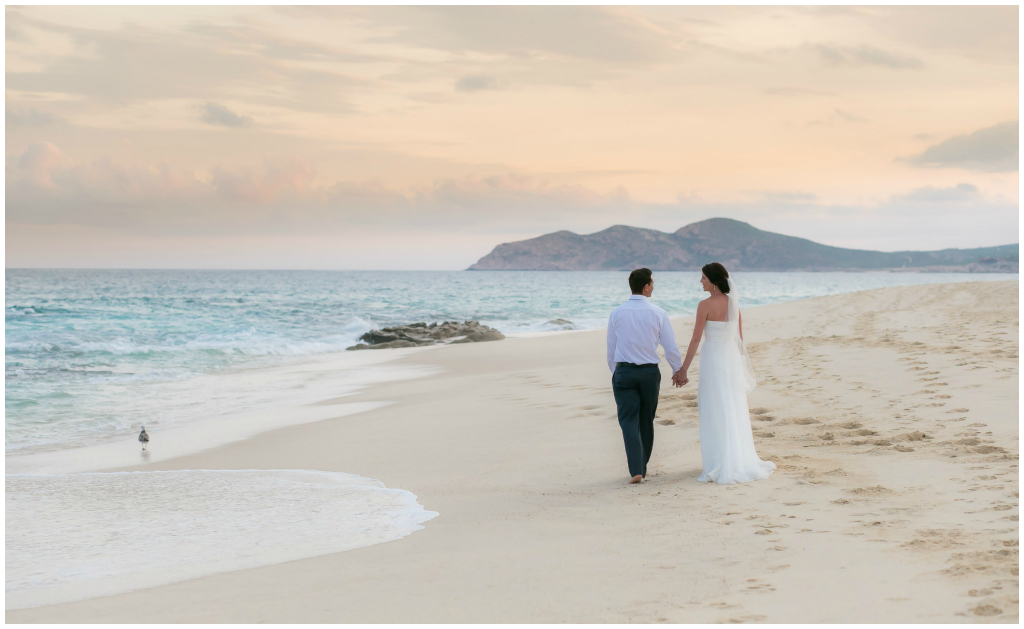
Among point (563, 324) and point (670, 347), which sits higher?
point (670, 347)

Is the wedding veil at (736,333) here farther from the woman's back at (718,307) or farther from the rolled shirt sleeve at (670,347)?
the rolled shirt sleeve at (670,347)

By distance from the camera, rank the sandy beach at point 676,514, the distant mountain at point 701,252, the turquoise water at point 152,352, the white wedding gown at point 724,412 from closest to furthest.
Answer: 1. the sandy beach at point 676,514
2. the white wedding gown at point 724,412
3. the turquoise water at point 152,352
4. the distant mountain at point 701,252

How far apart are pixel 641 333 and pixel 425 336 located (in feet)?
60.7

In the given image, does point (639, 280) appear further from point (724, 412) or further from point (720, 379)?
point (724, 412)

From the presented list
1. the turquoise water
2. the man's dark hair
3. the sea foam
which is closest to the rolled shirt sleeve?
the man's dark hair

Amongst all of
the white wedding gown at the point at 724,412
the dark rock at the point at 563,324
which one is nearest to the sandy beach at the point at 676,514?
the white wedding gown at the point at 724,412

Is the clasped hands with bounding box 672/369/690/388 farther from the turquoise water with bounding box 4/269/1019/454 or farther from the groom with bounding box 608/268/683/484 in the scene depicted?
the turquoise water with bounding box 4/269/1019/454

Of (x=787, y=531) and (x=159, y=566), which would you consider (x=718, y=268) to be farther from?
(x=159, y=566)

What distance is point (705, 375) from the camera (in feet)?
18.3

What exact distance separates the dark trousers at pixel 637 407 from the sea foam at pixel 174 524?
1656mm

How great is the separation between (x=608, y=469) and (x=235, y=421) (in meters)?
6.24

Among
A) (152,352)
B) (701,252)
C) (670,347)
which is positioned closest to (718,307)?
(670,347)

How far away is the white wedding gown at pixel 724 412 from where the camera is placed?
5.29 metres

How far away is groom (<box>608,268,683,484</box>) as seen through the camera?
5.61 meters
